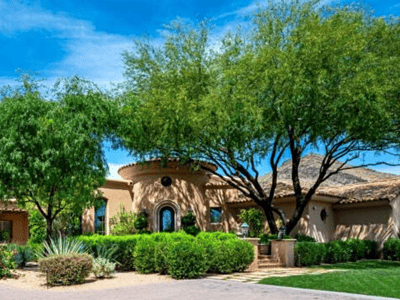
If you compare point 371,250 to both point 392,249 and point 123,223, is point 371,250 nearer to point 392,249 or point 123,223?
point 392,249

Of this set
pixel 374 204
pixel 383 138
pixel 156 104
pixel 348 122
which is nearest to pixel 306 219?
pixel 374 204

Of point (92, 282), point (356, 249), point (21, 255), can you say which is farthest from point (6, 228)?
point (356, 249)

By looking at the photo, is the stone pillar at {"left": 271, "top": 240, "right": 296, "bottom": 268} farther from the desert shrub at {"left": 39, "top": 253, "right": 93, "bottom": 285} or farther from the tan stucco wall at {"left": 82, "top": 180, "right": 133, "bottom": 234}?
the tan stucco wall at {"left": 82, "top": 180, "right": 133, "bottom": 234}

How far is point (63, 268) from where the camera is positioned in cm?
1381

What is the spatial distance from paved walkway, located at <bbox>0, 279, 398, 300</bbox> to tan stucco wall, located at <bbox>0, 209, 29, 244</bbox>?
18836mm

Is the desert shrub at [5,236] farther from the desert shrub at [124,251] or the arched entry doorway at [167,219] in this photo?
the desert shrub at [124,251]

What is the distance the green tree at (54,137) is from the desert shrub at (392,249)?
1507 centimetres

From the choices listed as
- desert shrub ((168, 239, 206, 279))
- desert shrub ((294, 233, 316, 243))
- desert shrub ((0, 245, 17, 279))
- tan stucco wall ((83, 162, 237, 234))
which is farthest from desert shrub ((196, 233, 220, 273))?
tan stucco wall ((83, 162, 237, 234))

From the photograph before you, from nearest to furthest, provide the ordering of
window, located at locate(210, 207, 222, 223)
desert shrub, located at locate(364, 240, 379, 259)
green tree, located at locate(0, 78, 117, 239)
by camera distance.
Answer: green tree, located at locate(0, 78, 117, 239)
desert shrub, located at locate(364, 240, 379, 259)
window, located at locate(210, 207, 222, 223)

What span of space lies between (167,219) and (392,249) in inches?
491

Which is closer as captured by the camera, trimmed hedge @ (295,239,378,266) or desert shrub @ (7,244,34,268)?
desert shrub @ (7,244,34,268)

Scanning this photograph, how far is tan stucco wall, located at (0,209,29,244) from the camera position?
3114cm

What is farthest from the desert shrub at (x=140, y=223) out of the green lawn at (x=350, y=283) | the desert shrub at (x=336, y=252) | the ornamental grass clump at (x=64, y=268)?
the green lawn at (x=350, y=283)

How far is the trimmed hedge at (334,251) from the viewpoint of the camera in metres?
20.0
